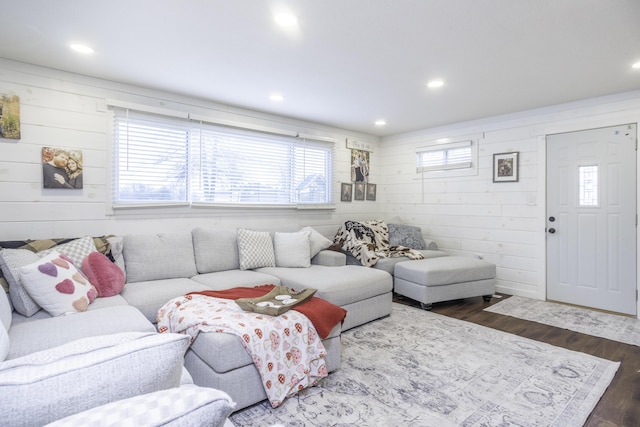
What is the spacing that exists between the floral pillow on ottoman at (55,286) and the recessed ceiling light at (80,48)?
157cm

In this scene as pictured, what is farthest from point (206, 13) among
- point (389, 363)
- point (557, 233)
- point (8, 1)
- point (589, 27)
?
point (557, 233)

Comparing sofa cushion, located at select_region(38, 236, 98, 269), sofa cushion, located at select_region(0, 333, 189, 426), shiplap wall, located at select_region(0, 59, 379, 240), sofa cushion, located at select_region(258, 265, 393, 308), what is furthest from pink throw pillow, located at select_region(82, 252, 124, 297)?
sofa cushion, located at select_region(0, 333, 189, 426)

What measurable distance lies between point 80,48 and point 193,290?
2061mm

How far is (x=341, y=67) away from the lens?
297 centimetres

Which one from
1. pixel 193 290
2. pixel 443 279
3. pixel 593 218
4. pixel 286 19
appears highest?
pixel 286 19

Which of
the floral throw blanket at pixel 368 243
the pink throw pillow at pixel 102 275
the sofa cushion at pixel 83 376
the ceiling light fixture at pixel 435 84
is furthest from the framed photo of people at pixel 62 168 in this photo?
the ceiling light fixture at pixel 435 84

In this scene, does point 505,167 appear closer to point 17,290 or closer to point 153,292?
point 153,292

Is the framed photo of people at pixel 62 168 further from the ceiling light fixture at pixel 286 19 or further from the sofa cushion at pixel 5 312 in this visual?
the ceiling light fixture at pixel 286 19

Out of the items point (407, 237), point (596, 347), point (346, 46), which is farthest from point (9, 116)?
point (596, 347)

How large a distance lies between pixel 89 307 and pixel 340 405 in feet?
5.77

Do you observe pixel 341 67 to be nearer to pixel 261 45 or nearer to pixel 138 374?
pixel 261 45

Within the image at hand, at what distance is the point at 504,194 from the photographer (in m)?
4.48

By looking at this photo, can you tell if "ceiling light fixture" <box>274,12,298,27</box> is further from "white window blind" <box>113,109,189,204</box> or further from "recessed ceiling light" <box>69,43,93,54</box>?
"white window blind" <box>113,109,189,204</box>

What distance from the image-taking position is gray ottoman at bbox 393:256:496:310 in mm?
3771
